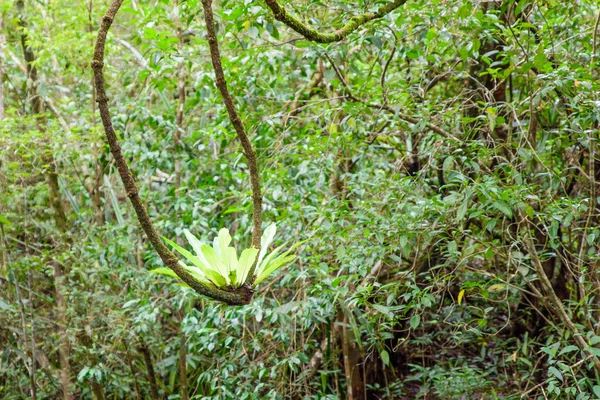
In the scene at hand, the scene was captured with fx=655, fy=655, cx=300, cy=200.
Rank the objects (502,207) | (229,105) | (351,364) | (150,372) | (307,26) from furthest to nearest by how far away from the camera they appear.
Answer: (150,372)
(351,364)
(502,207)
(307,26)
(229,105)

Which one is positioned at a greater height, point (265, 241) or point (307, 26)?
point (307, 26)

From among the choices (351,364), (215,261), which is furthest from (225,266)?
(351,364)

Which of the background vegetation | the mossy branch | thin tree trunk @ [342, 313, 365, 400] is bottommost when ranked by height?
thin tree trunk @ [342, 313, 365, 400]

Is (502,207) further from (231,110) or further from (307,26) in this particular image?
(231,110)

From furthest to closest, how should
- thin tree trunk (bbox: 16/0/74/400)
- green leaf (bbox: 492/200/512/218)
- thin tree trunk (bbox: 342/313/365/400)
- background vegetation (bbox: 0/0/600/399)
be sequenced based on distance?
thin tree trunk (bbox: 16/0/74/400) < thin tree trunk (bbox: 342/313/365/400) < background vegetation (bbox: 0/0/600/399) < green leaf (bbox: 492/200/512/218)

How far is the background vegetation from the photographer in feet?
7.48

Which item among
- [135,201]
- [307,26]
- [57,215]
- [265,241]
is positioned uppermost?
[307,26]

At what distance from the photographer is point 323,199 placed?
2.97 meters

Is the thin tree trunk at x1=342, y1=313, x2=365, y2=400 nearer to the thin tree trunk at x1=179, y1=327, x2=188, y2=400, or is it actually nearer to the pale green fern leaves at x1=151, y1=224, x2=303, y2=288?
the thin tree trunk at x1=179, y1=327, x2=188, y2=400

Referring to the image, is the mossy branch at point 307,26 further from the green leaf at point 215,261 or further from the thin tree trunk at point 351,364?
the thin tree trunk at point 351,364

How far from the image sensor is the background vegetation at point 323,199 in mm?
2281

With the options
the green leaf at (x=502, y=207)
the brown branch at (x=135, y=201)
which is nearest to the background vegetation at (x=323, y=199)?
the green leaf at (x=502, y=207)

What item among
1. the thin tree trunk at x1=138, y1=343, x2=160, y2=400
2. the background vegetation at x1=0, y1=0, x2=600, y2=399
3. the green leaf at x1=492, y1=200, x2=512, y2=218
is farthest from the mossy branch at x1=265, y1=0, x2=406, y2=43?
the thin tree trunk at x1=138, y1=343, x2=160, y2=400

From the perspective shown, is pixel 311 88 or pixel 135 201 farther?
pixel 311 88
